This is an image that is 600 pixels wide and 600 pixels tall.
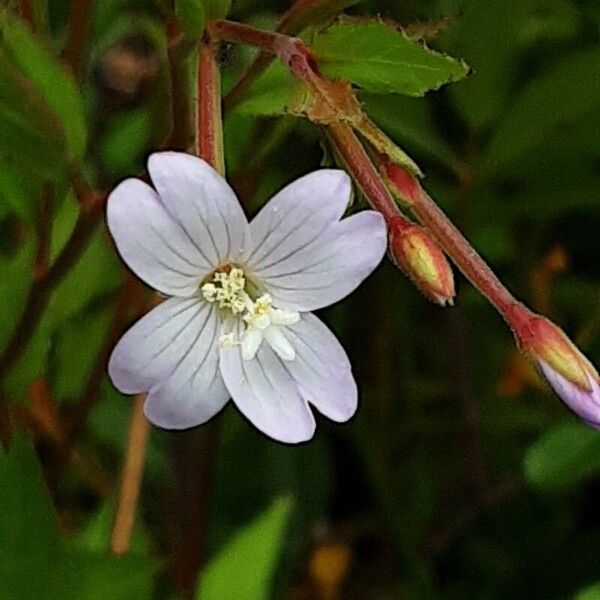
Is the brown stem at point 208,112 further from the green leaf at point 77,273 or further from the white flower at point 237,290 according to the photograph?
the green leaf at point 77,273

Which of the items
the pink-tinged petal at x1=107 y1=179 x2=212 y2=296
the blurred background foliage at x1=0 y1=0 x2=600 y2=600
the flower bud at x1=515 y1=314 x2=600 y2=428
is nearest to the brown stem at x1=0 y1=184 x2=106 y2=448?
the blurred background foliage at x1=0 y1=0 x2=600 y2=600

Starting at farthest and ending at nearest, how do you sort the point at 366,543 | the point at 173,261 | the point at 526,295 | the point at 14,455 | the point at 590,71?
the point at 366,543 < the point at 526,295 < the point at 590,71 < the point at 14,455 < the point at 173,261

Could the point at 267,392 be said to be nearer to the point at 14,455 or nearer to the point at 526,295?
the point at 14,455

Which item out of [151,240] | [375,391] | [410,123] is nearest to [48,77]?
[151,240]

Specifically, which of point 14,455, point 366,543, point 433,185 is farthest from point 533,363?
point 366,543

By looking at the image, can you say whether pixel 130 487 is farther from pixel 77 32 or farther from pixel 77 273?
pixel 77 32

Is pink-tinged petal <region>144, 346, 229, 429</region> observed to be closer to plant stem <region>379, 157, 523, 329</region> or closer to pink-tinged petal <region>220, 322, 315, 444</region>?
pink-tinged petal <region>220, 322, 315, 444</region>
